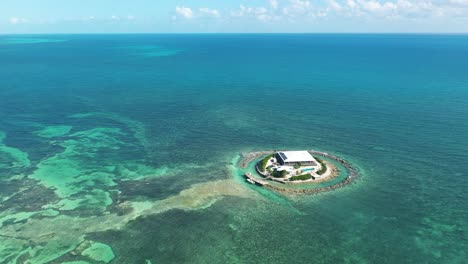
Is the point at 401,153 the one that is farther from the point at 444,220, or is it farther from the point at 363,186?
the point at 444,220

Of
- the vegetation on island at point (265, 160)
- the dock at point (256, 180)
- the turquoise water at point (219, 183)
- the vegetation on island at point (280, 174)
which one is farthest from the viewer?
the vegetation on island at point (265, 160)

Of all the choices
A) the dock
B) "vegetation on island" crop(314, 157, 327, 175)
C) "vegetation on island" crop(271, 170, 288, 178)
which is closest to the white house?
"vegetation on island" crop(314, 157, 327, 175)

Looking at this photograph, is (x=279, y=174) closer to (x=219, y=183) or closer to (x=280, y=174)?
(x=280, y=174)

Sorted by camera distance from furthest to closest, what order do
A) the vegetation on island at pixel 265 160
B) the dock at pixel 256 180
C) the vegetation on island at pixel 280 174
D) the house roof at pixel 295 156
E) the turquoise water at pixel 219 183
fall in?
the house roof at pixel 295 156, the vegetation on island at pixel 265 160, the vegetation on island at pixel 280 174, the dock at pixel 256 180, the turquoise water at pixel 219 183

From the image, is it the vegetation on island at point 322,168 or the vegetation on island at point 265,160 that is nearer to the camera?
the vegetation on island at point 322,168

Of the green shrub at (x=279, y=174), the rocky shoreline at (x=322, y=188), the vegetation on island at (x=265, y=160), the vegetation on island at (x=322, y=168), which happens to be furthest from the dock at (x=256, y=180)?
the vegetation on island at (x=322, y=168)

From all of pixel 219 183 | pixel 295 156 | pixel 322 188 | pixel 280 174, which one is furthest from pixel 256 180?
pixel 322 188

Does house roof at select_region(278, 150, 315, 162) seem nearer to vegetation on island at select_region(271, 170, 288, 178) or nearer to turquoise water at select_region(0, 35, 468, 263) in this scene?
vegetation on island at select_region(271, 170, 288, 178)

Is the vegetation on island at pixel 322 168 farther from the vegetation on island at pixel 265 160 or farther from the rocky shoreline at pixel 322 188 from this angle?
the vegetation on island at pixel 265 160

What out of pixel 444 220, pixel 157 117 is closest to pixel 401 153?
pixel 444 220
